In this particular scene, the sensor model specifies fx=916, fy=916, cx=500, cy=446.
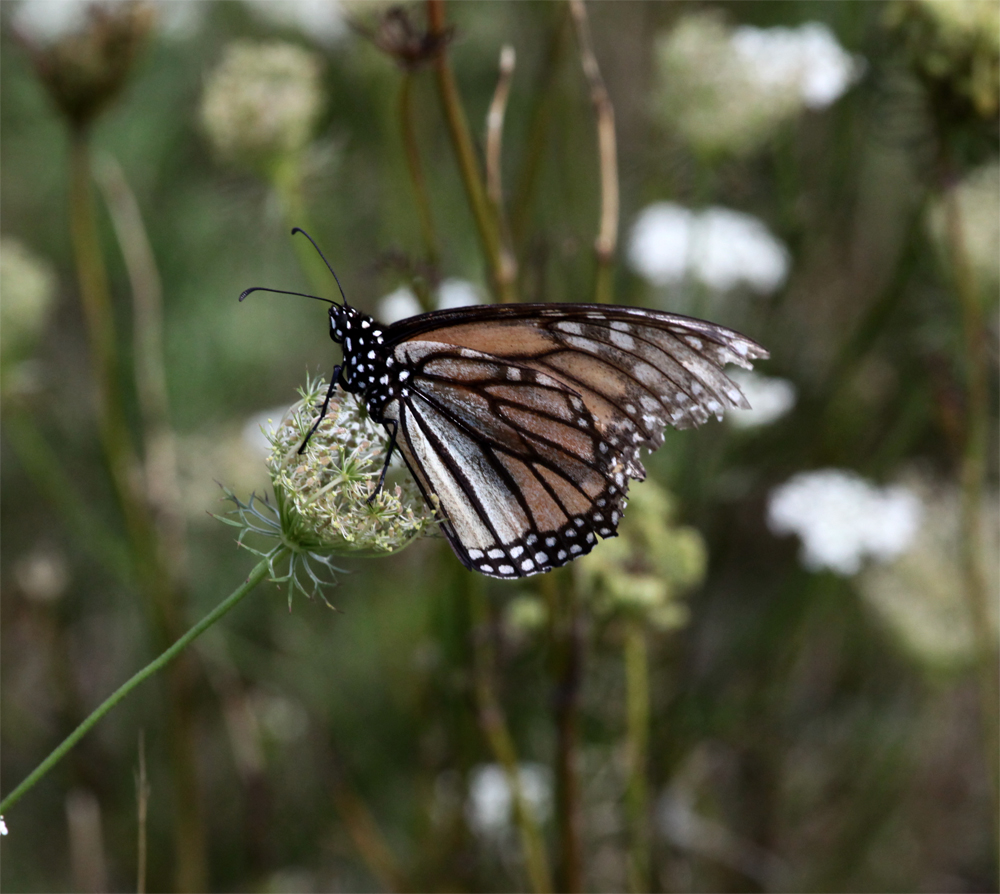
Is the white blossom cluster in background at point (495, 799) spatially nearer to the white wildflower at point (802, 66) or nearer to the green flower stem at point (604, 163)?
the green flower stem at point (604, 163)

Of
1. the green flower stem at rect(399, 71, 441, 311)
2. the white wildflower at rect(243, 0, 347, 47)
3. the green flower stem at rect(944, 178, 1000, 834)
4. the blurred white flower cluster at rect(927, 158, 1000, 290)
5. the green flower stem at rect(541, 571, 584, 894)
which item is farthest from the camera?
the white wildflower at rect(243, 0, 347, 47)

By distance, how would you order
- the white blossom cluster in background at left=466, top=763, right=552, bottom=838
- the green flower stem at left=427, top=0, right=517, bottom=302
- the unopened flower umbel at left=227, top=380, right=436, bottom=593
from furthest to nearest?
the white blossom cluster in background at left=466, top=763, right=552, bottom=838
the green flower stem at left=427, top=0, right=517, bottom=302
the unopened flower umbel at left=227, top=380, right=436, bottom=593

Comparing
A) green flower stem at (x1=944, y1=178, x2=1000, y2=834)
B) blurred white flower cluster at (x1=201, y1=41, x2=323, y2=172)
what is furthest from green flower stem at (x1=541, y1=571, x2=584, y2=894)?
blurred white flower cluster at (x1=201, y1=41, x2=323, y2=172)

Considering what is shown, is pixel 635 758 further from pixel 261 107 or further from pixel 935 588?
pixel 261 107

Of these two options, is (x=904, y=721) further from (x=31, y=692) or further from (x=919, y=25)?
(x=31, y=692)

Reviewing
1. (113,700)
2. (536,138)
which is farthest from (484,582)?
(113,700)

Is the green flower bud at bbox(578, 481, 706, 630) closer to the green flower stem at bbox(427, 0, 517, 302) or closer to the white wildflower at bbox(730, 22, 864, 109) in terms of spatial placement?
the green flower stem at bbox(427, 0, 517, 302)
